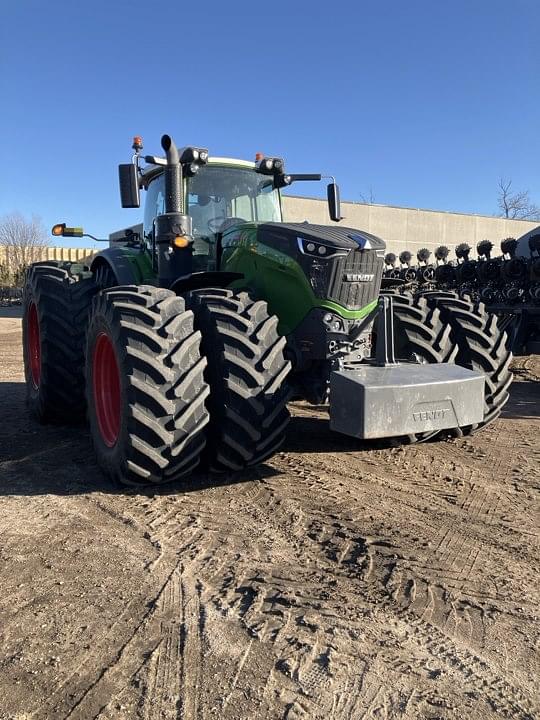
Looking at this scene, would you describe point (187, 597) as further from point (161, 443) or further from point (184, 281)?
point (184, 281)

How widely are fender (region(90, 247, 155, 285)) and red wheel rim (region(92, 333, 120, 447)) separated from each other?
1281 mm

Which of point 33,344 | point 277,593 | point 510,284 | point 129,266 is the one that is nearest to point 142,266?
point 129,266

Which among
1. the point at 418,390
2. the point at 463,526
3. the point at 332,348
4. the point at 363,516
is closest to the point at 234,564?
the point at 363,516

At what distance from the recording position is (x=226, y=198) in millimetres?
5797

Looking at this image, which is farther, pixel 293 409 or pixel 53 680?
pixel 293 409

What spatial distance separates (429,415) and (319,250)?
4.67ft

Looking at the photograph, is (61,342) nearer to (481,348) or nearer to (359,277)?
(359,277)

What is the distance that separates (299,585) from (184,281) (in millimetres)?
2833

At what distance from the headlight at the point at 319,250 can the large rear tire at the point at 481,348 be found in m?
1.31

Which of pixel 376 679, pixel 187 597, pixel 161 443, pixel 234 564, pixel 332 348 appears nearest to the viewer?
pixel 376 679

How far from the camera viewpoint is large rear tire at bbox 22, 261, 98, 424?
20.2 feet

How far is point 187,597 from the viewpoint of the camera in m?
2.83

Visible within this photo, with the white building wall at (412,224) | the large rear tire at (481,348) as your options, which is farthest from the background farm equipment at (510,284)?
the white building wall at (412,224)

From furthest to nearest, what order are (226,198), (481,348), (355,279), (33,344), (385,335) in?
(33,344), (226,198), (481,348), (355,279), (385,335)
